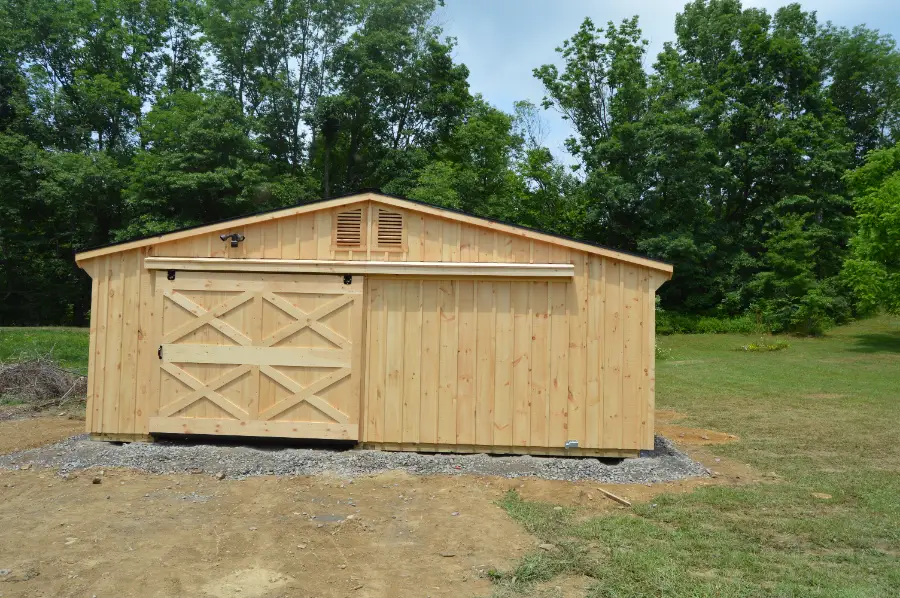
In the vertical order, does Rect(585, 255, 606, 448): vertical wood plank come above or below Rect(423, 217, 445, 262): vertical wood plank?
below

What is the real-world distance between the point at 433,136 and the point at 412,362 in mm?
27272

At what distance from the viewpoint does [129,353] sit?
8.21 m

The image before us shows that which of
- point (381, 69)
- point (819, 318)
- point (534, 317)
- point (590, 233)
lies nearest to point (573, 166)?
point (590, 233)

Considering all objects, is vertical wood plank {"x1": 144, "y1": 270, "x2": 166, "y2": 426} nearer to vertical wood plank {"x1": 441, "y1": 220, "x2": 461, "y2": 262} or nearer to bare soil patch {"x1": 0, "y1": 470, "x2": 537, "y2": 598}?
bare soil patch {"x1": 0, "y1": 470, "x2": 537, "y2": 598}

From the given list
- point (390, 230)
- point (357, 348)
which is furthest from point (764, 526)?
point (390, 230)

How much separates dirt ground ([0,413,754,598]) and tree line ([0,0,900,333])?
69.8 ft

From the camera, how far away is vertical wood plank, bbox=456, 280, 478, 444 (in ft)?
26.1

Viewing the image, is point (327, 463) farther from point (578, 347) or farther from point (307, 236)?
point (578, 347)

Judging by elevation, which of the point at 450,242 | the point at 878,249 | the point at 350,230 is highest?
the point at 878,249

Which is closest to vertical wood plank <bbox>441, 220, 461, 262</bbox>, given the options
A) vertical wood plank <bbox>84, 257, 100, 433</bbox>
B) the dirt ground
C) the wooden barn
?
the wooden barn

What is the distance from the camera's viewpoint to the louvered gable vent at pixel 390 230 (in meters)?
8.13

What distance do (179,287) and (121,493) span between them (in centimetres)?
265

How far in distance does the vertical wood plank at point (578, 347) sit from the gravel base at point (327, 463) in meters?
0.44

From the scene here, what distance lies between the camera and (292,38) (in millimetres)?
35750
